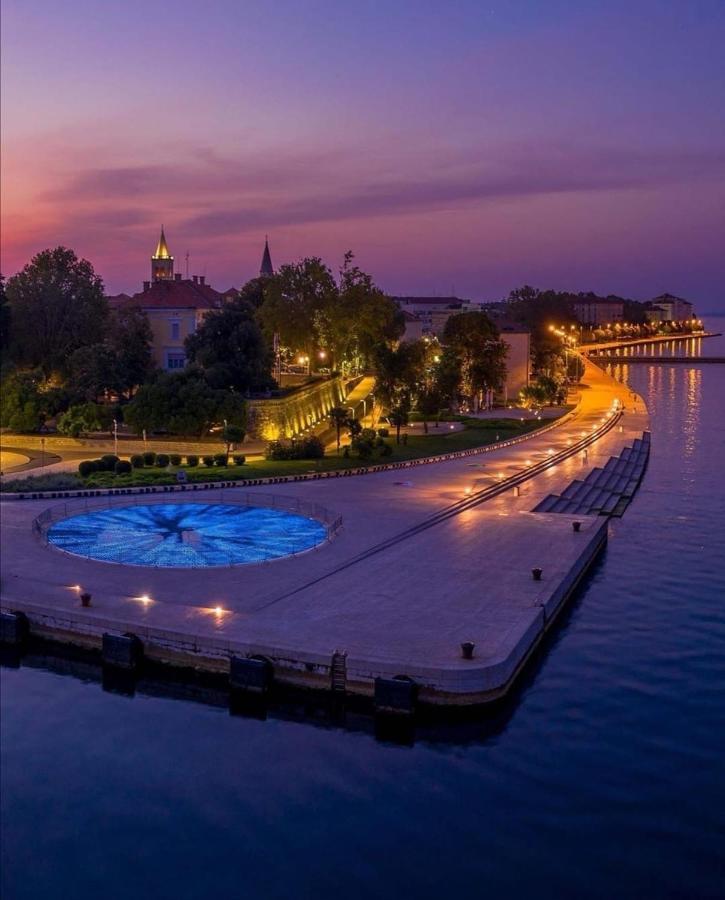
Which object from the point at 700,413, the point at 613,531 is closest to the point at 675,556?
the point at 613,531

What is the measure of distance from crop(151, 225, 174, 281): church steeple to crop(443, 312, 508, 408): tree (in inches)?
2065

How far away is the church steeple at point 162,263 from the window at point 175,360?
50692 mm

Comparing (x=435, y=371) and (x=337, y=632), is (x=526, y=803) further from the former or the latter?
(x=435, y=371)

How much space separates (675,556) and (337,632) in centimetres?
1410

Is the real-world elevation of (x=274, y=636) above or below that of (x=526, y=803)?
above

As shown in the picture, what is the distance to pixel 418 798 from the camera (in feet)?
50.1

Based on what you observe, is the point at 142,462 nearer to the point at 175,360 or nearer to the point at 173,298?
the point at 175,360

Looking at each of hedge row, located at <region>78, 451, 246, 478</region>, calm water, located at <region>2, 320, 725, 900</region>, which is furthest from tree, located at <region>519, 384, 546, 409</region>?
calm water, located at <region>2, 320, 725, 900</region>

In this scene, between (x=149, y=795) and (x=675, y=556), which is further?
(x=675, y=556)

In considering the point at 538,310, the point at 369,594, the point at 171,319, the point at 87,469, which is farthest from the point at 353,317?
the point at 538,310

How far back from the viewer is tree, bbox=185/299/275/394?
52031mm

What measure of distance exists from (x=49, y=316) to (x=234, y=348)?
12404 mm

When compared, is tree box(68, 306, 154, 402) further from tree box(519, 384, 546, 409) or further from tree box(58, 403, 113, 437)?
tree box(519, 384, 546, 409)

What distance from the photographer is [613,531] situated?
3312 cm
